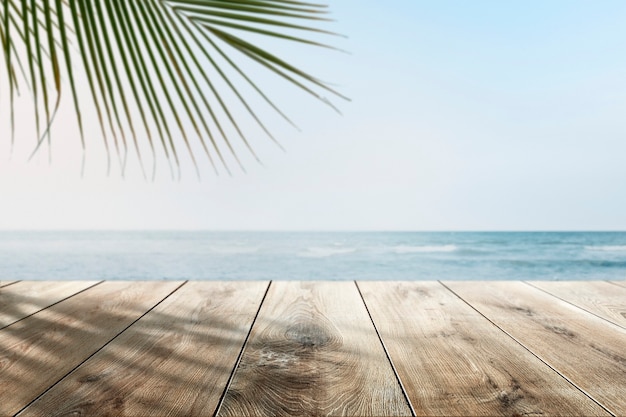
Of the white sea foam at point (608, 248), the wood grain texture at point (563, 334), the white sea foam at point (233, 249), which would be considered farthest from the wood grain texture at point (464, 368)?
the white sea foam at point (608, 248)

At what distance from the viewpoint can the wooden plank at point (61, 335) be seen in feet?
2.68

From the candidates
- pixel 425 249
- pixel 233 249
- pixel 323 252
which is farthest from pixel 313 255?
pixel 425 249

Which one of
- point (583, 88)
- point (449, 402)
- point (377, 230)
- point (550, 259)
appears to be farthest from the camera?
point (583, 88)

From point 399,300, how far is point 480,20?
1856 centimetres

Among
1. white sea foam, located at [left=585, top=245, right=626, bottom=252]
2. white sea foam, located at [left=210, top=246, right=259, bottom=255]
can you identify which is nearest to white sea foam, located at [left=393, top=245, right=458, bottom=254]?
white sea foam, located at [left=585, top=245, right=626, bottom=252]

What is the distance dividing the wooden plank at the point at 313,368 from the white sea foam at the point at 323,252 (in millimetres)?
11964

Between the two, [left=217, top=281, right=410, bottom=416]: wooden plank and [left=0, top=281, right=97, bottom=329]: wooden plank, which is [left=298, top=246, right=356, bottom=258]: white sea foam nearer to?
[left=0, top=281, right=97, bottom=329]: wooden plank

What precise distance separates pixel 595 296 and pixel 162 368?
1.32m

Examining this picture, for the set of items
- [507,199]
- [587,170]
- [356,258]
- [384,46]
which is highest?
[384,46]

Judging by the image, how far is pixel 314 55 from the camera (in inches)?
664

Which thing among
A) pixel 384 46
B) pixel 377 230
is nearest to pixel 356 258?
pixel 377 230

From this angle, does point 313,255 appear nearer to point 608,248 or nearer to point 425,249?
point 425,249

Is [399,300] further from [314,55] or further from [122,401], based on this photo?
[314,55]

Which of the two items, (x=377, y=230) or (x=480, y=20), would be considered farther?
(x=480, y=20)
